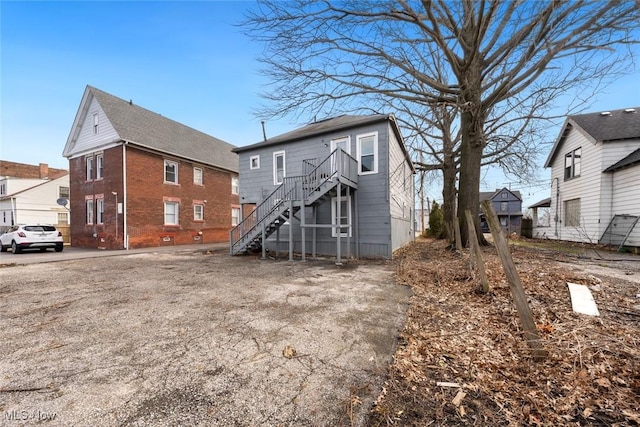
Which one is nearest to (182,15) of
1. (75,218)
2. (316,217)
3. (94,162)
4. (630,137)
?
(316,217)

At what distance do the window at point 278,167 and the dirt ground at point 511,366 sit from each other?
9.77 m

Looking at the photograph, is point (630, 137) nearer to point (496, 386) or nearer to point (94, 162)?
point (496, 386)

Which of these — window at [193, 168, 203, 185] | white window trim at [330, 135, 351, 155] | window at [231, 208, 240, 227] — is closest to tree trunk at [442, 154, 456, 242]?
white window trim at [330, 135, 351, 155]

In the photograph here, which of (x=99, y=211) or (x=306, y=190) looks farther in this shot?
(x=99, y=211)

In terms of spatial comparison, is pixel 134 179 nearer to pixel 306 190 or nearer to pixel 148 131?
pixel 148 131

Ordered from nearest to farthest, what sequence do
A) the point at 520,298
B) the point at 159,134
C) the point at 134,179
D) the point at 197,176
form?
the point at 520,298
the point at 134,179
the point at 159,134
the point at 197,176

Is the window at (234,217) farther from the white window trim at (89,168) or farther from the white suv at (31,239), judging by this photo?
the white suv at (31,239)

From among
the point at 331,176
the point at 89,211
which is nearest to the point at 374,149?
the point at 331,176

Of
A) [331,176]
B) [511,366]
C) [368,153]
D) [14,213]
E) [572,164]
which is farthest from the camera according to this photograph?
[14,213]

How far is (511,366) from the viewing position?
2715 mm

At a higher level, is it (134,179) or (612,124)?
(612,124)

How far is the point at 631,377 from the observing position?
2.38 metres

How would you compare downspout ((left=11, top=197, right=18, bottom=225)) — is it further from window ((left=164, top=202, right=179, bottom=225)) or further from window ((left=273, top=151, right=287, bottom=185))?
window ((left=273, top=151, right=287, bottom=185))

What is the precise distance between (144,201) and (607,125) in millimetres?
27004
